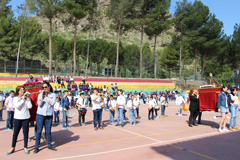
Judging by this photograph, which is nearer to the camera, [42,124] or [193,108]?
[42,124]

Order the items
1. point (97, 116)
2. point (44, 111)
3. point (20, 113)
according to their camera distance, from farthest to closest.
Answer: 1. point (97, 116)
2. point (44, 111)
3. point (20, 113)

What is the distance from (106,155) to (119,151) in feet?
1.71

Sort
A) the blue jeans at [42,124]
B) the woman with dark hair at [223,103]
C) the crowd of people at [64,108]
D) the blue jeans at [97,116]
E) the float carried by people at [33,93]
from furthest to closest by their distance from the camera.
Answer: the blue jeans at [97,116] → the woman with dark hair at [223,103] → the float carried by people at [33,93] → the blue jeans at [42,124] → the crowd of people at [64,108]

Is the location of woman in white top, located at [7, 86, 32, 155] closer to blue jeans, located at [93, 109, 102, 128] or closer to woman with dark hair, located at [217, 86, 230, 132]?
blue jeans, located at [93, 109, 102, 128]

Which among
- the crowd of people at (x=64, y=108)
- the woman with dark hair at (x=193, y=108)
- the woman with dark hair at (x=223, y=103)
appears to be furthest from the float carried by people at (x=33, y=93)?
the woman with dark hair at (x=223, y=103)

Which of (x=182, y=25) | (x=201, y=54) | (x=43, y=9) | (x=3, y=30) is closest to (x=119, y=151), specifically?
(x=43, y=9)

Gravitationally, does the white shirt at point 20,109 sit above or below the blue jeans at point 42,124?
above

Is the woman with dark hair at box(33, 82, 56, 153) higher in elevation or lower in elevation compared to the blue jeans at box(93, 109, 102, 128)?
higher

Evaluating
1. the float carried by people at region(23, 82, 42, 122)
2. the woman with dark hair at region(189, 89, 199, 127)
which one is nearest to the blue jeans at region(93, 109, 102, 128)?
the float carried by people at region(23, 82, 42, 122)

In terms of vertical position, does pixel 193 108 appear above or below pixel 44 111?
below

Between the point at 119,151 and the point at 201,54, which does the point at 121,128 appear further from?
the point at 201,54

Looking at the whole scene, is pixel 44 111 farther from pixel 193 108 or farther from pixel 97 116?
pixel 193 108

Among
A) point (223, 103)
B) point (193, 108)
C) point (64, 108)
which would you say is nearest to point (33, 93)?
point (64, 108)

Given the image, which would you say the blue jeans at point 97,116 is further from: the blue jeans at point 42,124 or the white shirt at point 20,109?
the white shirt at point 20,109
